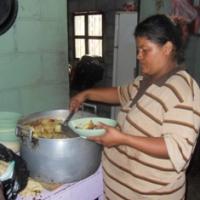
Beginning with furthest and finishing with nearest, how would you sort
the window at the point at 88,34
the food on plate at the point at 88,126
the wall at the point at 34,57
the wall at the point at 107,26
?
the window at the point at 88,34
the wall at the point at 107,26
the wall at the point at 34,57
the food on plate at the point at 88,126

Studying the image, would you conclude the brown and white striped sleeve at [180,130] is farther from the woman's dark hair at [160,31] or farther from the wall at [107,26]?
the wall at [107,26]

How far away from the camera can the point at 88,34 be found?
5426 mm

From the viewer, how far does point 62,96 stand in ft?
6.29

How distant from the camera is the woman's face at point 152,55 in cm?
115

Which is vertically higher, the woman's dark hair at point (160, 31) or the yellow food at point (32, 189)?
the woman's dark hair at point (160, 31)

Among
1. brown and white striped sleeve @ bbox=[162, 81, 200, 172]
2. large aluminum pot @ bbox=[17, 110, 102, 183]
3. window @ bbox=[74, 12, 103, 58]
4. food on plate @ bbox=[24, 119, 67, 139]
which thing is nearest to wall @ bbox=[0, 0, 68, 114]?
Result: food on plate @ bbox=[24, 119, 67, 139]

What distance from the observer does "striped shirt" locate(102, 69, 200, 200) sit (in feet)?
3.53

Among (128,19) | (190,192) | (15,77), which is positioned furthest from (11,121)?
(128,19)

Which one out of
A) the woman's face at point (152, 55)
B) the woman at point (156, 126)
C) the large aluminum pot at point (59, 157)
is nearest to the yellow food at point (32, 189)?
the large aluminum pot at point (59, 157)

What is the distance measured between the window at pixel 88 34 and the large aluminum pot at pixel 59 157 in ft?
13.5

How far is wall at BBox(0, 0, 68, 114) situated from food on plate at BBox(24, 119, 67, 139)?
1.30ft

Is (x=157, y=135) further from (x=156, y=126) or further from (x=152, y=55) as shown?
(x=152, y=55)

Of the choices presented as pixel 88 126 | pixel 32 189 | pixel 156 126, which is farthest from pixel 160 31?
pixel 32 189

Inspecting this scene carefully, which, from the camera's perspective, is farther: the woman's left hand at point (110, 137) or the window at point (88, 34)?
the window at point (88, 34)
